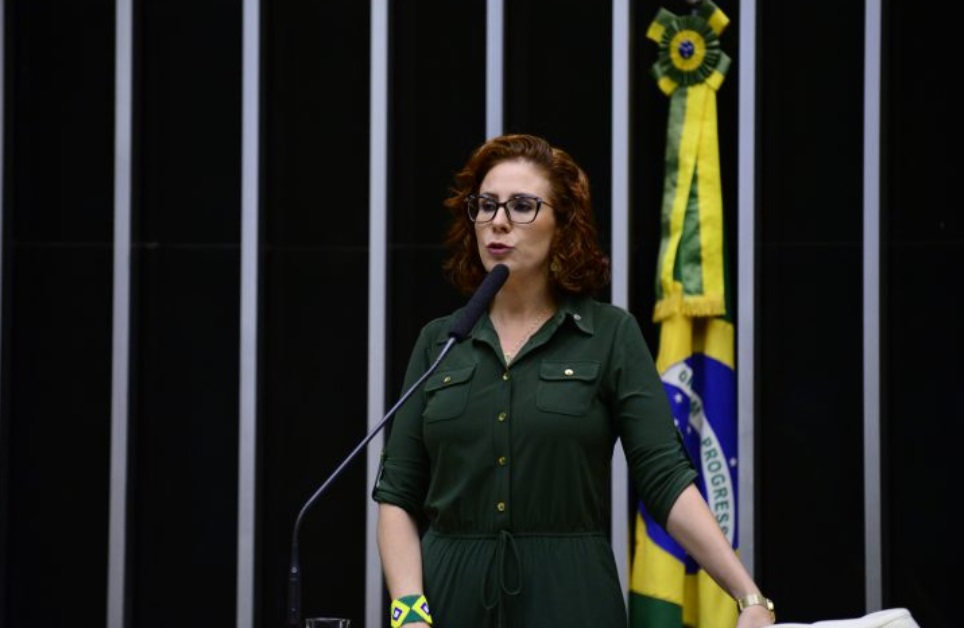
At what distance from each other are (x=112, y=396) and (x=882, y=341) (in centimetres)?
273

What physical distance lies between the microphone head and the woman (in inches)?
2.7

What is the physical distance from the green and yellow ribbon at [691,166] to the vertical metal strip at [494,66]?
0.56 meters

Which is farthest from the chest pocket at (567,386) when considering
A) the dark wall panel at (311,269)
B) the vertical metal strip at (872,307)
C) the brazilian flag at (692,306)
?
the dark wall panel at (311,269)

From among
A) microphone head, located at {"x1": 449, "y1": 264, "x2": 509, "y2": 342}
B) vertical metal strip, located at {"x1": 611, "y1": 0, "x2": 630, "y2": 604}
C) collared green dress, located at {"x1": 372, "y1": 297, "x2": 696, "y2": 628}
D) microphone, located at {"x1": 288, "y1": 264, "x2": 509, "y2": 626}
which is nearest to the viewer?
microphone, located at {"x1": 288, "y1": 264, "x2": 509, "y2": 626}

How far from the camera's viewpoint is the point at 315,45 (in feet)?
19.3

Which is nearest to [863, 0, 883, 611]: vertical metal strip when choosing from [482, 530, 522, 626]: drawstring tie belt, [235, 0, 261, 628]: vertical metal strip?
[235, 0, 261, 628]: vertical metal strip

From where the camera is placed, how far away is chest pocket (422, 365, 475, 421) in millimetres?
2797

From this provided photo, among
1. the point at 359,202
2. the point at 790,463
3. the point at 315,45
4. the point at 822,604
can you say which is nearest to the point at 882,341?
the point at 790,463

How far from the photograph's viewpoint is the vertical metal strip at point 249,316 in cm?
581

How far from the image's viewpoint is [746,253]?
562cm

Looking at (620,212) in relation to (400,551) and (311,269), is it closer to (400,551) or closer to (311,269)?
(311,269)

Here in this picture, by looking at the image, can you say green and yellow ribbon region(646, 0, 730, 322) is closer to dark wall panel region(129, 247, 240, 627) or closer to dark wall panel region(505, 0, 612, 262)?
dark wall panel region(505, 0, 612, 262)

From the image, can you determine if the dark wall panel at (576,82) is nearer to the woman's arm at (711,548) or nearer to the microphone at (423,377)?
the microphone at (423,377)

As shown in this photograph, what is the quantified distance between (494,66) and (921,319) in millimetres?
1724
